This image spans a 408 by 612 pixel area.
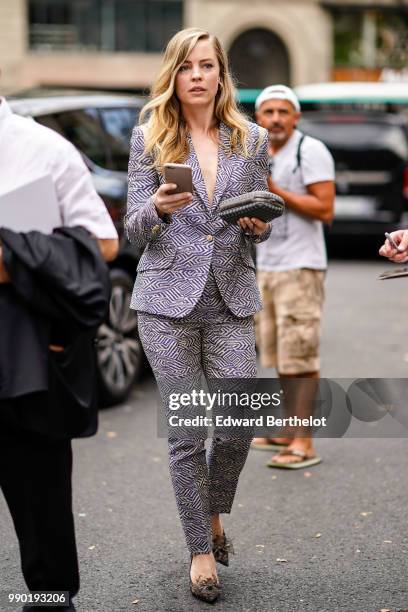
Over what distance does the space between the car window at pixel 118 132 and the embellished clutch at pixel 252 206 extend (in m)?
3.75

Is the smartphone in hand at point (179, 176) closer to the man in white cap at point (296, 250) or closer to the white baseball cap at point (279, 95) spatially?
the man in white cap at point (296, 250)

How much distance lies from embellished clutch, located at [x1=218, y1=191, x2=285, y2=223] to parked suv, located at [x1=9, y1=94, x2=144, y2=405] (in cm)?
328

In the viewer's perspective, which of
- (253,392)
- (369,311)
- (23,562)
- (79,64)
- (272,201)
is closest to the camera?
(23,562)

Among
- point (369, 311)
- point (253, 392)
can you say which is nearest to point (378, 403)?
point (253, 392)

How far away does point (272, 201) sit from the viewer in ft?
13.4

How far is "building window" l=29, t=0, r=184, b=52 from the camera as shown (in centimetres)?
3888

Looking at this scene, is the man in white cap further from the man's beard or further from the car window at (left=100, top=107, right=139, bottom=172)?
the car window at (left=100, top=107, right=139, bottom=172)

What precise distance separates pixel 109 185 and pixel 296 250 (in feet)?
5.70

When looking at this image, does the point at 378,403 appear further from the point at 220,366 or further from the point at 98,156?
the point at 98,156

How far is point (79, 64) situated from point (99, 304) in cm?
3641

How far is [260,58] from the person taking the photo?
130 ft

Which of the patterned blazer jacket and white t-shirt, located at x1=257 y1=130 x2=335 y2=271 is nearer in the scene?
the patterned blazer jacket

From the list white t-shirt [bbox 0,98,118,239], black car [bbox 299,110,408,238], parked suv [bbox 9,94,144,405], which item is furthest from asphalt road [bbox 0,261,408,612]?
black car [bbox 299,110,408,238]

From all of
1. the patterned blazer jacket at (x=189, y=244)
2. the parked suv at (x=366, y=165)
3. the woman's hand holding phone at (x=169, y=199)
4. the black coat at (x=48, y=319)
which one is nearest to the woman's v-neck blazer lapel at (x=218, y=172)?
the patterned blazer jacket at (x=189, y=244)
